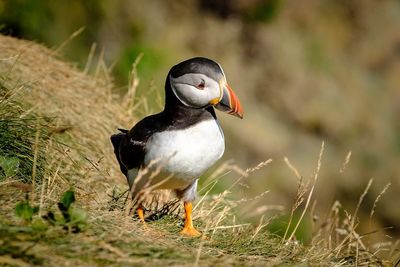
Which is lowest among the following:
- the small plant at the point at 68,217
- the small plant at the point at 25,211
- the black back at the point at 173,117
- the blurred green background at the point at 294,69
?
the blurred green background at the point at 294,69

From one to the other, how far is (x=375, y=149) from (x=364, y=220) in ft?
4.34

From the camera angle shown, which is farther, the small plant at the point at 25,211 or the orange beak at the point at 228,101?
the orange beak at the point at 228,101

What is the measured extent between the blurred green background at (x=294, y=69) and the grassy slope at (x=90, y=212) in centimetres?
288

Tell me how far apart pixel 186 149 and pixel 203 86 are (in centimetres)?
34

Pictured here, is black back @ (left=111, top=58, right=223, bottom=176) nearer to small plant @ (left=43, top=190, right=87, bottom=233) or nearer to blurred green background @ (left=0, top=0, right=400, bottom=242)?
small plant @ (left=43, top=190, right=87, bottom=233)

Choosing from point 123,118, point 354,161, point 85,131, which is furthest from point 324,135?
point 85,131

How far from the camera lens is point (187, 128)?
4512 millimetres

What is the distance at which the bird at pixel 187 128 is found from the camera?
4461 mm

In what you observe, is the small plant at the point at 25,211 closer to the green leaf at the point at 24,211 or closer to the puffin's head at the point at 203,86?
the green leaf at the point at 24,211

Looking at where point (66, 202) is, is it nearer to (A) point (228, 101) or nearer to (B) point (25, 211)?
(B) point (25, 211)

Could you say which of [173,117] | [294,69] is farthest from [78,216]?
[294,69]

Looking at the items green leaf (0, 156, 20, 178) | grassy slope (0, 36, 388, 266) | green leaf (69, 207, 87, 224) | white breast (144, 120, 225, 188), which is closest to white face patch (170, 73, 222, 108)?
white breast (144, 120, 225, 188)

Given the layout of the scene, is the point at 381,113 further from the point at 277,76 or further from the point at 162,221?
the point at 162,221

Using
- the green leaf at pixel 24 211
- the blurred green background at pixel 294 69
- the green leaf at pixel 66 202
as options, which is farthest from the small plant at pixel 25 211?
the blurred green background at pixel 294 69
